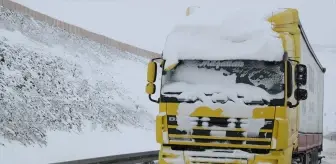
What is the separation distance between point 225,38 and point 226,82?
3.12 feet

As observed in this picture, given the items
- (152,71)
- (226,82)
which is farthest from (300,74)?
(152,71)

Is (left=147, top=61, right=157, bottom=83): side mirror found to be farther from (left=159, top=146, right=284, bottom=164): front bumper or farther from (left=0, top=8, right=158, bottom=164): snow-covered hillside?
(left=0, top=8, right=158, bottom=164): snow-covered hillside

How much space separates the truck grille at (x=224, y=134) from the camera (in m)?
8.72

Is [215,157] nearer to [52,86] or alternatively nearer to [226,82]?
[226,82]

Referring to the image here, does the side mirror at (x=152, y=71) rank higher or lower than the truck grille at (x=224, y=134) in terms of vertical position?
higher

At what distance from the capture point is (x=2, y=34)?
1022 inches

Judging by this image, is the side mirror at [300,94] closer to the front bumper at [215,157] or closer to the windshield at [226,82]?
the windshield at [226,82]

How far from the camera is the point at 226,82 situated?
358 inches

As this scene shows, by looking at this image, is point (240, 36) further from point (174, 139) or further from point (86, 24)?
point (86, 24)

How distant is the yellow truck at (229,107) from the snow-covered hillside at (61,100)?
6.41m

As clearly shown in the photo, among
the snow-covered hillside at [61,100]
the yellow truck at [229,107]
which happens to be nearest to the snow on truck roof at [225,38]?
the yellow truck at [229,107]

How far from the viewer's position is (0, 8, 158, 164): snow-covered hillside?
55.8ft

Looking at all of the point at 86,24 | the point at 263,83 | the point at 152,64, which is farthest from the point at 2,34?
the point at 86,24

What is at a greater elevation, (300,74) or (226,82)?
(300,74)
